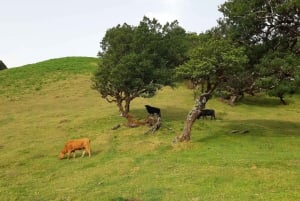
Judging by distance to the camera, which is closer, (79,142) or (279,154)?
(279,154)

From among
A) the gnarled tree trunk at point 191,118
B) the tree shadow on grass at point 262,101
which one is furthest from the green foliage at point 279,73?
the tree shadow on grass at point 262,101

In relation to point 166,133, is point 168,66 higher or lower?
higher

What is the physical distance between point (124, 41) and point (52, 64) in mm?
46570

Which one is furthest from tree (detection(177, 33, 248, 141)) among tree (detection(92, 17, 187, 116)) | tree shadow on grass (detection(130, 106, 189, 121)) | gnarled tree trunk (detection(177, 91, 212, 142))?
tree shadow on grass (detection(130, 106, 189, 121))

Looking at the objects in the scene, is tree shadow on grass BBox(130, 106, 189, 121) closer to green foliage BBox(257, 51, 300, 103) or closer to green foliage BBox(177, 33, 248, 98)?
green foliage BBox(177, 33, 248, 98)

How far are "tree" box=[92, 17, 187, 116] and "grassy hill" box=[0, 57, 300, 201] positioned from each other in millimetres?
3545

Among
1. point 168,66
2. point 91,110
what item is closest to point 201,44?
point 168,66

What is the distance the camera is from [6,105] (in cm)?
5878

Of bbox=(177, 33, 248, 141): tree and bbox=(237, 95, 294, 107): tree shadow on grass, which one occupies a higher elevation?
bbox=(177, 33, 248, 141): tree

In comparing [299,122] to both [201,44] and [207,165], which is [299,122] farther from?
[207,165]

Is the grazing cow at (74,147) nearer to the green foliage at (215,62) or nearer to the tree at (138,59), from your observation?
the green foliage at (215,62)

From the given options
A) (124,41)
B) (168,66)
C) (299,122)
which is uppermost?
(124,41)

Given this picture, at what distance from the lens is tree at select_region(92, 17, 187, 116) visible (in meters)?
42.7

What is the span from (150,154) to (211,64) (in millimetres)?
8293
